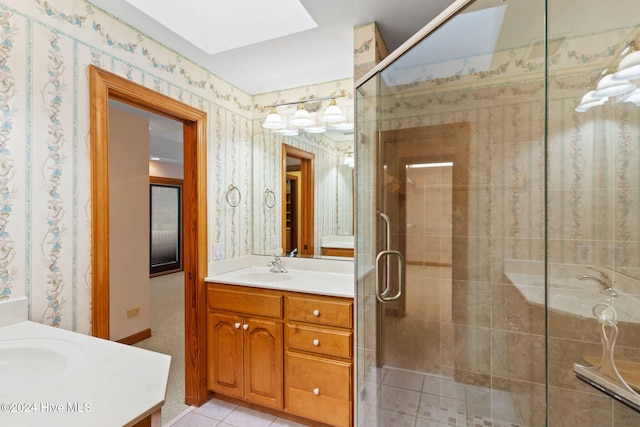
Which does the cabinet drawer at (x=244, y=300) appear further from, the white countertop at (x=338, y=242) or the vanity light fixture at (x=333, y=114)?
the vanity light fixture at (x=333, y=114)

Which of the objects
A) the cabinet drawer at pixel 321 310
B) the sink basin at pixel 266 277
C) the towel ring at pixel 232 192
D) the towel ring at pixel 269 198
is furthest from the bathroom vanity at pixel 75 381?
the towel ring at pixel 269 198

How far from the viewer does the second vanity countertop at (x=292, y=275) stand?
200 cm

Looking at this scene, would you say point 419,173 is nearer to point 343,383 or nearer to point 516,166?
point 516,166

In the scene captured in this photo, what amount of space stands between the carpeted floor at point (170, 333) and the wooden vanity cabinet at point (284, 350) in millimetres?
315

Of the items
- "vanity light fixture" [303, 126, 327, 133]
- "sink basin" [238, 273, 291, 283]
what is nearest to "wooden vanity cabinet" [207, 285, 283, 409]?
"sink basin" [238, 273, 291, 283]

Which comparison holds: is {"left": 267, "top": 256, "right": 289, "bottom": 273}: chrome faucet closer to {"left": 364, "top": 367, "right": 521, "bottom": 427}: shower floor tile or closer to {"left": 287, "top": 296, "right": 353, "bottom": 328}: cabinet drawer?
{"left": 287, "top": 296, "right": 353, "bottom": 328}: cabinet drawer

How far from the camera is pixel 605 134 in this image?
1091 mm

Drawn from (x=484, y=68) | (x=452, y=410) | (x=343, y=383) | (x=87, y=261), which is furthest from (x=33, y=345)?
(x=484, y=68)

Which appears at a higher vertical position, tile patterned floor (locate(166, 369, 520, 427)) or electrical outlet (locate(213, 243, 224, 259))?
electrical outlet (locate(213, 243, 224, 259))

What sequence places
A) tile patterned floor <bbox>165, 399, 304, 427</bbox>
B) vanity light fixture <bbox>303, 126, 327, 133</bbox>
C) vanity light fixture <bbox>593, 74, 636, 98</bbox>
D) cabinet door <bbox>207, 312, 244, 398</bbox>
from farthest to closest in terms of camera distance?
1. vanity light fixture <bbox>303, 126, 327, 133</bbox>
2. cabinet door <bbox>207, 312, 244, 398</bbox>
3. tile patterned floor <bbox>165, 399, 304, 427</bbox>
4. vanity light fixture <bbox>593, 74, 636, 98</bbox>

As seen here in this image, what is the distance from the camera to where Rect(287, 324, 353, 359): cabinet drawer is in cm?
181

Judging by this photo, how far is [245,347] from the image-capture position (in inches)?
82.7

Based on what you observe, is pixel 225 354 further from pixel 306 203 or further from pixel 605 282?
pixel 605 282

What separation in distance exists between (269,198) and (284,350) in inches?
50.8
